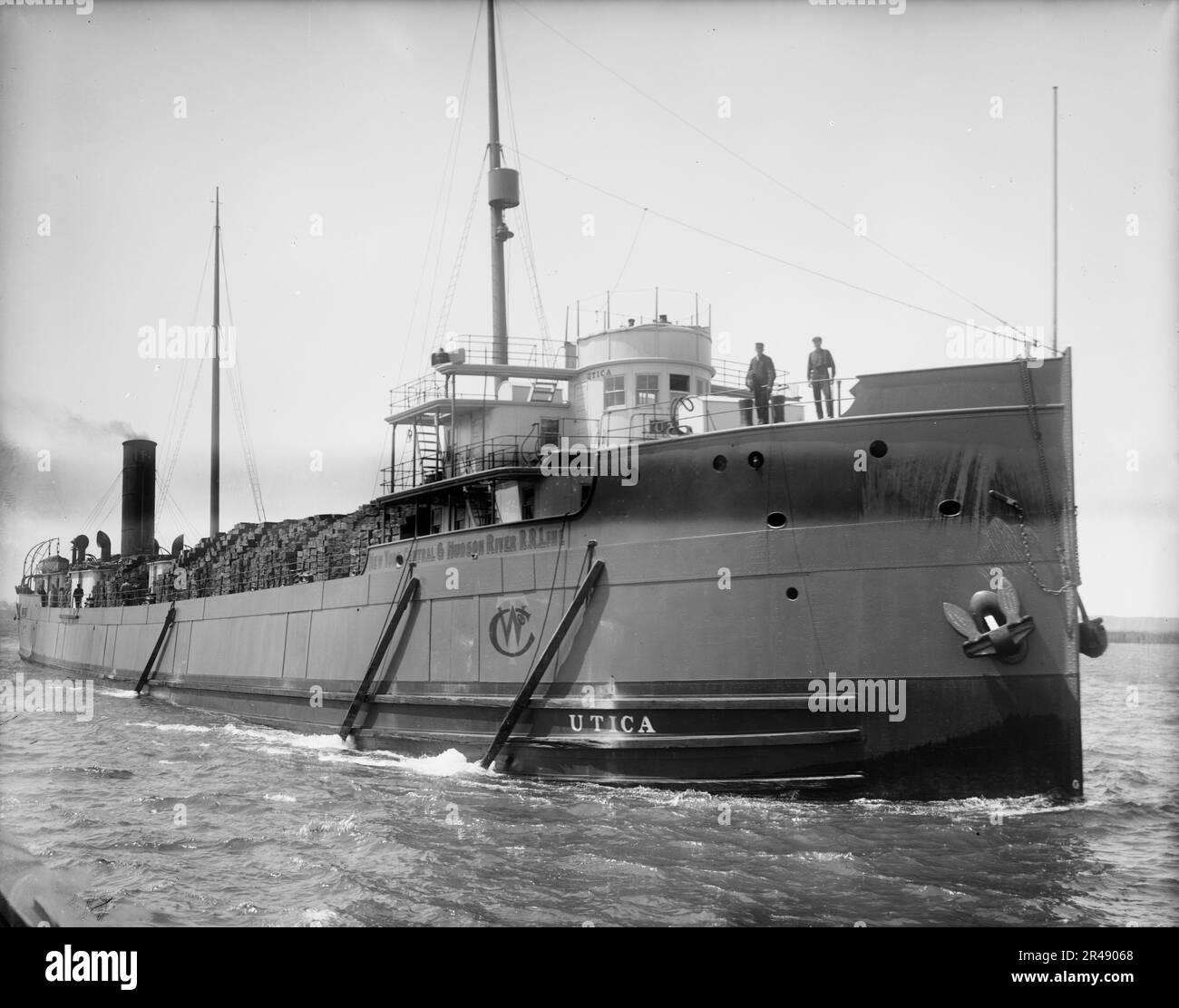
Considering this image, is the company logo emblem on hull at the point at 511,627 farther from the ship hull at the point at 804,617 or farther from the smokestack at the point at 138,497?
the smokestack at the point at 138,497

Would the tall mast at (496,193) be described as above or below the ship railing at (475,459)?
above

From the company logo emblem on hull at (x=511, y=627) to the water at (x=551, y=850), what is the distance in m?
2.09

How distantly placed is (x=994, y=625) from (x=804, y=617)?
2.43 meters

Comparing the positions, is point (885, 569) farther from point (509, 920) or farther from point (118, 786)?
point (118, 786)

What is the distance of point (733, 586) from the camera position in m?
14.9

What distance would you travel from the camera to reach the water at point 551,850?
10.0 meters

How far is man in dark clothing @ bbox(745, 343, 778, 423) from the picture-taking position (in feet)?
52.5

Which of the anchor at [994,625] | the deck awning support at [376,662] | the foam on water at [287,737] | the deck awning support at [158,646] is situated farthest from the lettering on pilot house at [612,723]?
the deck awning support at [158,646]

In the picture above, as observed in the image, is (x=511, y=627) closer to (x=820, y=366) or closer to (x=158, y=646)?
(x=820, y=366)

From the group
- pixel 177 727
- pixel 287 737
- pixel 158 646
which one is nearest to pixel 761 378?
pixel 287 737

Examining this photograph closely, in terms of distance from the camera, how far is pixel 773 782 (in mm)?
14344

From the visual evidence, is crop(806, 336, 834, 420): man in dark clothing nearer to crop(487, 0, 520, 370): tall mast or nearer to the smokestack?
crop(487, 0, 520, 370): tall mast
